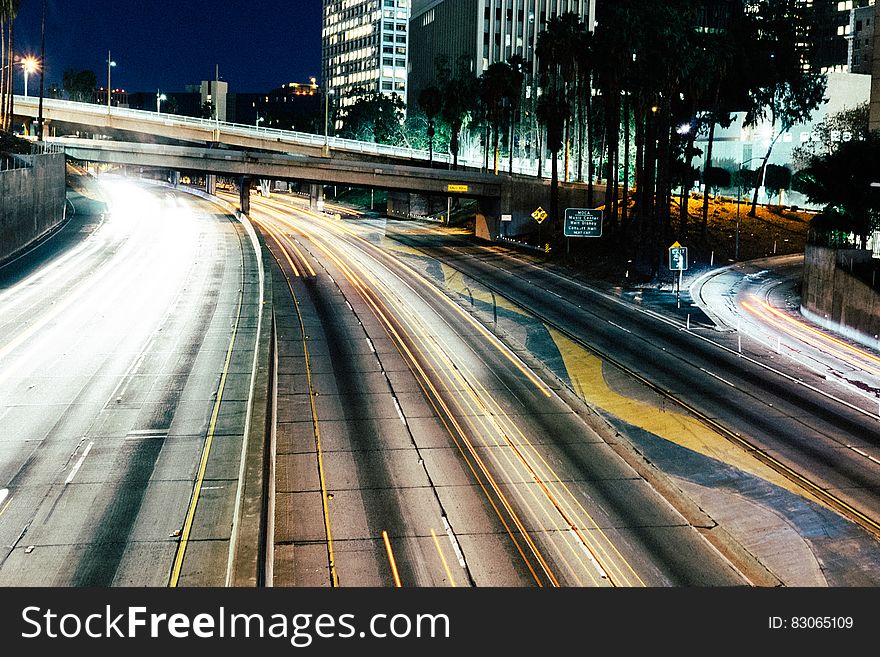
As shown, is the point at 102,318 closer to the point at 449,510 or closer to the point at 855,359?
the point at 449,510

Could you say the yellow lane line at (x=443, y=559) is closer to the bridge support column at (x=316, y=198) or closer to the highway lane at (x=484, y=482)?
the highway lane at (x=484, y=482)

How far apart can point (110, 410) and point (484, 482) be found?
1385 cm

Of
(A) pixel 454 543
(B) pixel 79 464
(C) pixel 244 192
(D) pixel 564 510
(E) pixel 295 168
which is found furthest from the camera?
(C) pixel 244 192

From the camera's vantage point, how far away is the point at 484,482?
87.5 feet

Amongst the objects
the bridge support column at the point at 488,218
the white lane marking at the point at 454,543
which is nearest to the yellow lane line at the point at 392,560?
the white lane marking at the point at 454,543

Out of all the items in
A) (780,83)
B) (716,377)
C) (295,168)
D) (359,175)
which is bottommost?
(716,377)

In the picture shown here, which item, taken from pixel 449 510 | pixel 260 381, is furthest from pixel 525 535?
pixel 260 381

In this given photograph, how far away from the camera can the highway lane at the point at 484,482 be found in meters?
21.1

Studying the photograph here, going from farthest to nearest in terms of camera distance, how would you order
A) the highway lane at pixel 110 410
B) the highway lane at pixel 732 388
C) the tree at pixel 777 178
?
the tree at pixel 777 178, the highway lane at pixel 732 388, the highway lane at pixel 110 410

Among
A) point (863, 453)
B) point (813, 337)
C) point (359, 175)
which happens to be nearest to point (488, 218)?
point (359, 175)

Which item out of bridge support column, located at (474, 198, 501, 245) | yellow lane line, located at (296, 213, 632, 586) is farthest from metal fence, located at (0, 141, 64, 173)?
bridge support column, located at (474, 198, 501, 245)

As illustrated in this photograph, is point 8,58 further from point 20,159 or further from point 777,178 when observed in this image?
point 777,178

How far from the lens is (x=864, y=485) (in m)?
27.0

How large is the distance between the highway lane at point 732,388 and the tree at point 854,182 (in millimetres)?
14951
